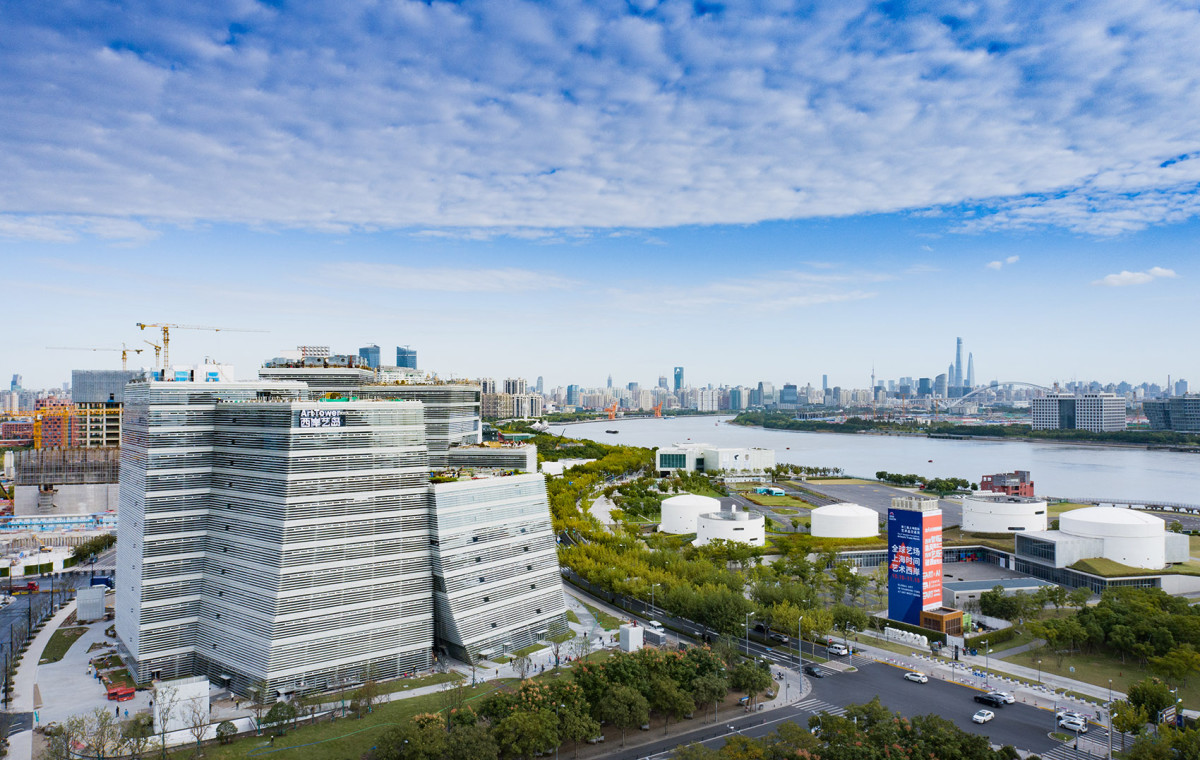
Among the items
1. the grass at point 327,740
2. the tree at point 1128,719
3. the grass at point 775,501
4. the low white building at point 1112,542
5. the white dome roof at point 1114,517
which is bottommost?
the grass at point 327,740

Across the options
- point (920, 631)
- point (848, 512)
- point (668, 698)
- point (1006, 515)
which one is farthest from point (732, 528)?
point (668, 698)

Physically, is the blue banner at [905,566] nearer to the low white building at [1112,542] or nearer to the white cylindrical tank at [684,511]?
the low white building at [1112,542]

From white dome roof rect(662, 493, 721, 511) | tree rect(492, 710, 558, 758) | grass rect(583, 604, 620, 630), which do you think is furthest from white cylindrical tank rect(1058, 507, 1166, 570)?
tree rect(492, 710, 558, 758)

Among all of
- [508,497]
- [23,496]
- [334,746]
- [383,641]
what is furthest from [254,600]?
[23,496]

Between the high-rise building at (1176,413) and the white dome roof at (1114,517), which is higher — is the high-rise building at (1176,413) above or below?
above

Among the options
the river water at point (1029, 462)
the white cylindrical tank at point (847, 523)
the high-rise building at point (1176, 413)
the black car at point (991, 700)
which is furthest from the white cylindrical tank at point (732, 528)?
the high-rise building at point (1176, 413)

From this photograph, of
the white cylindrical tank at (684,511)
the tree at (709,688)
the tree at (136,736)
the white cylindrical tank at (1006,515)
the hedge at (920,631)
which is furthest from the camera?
the white cylindrical tank at (684,511)
